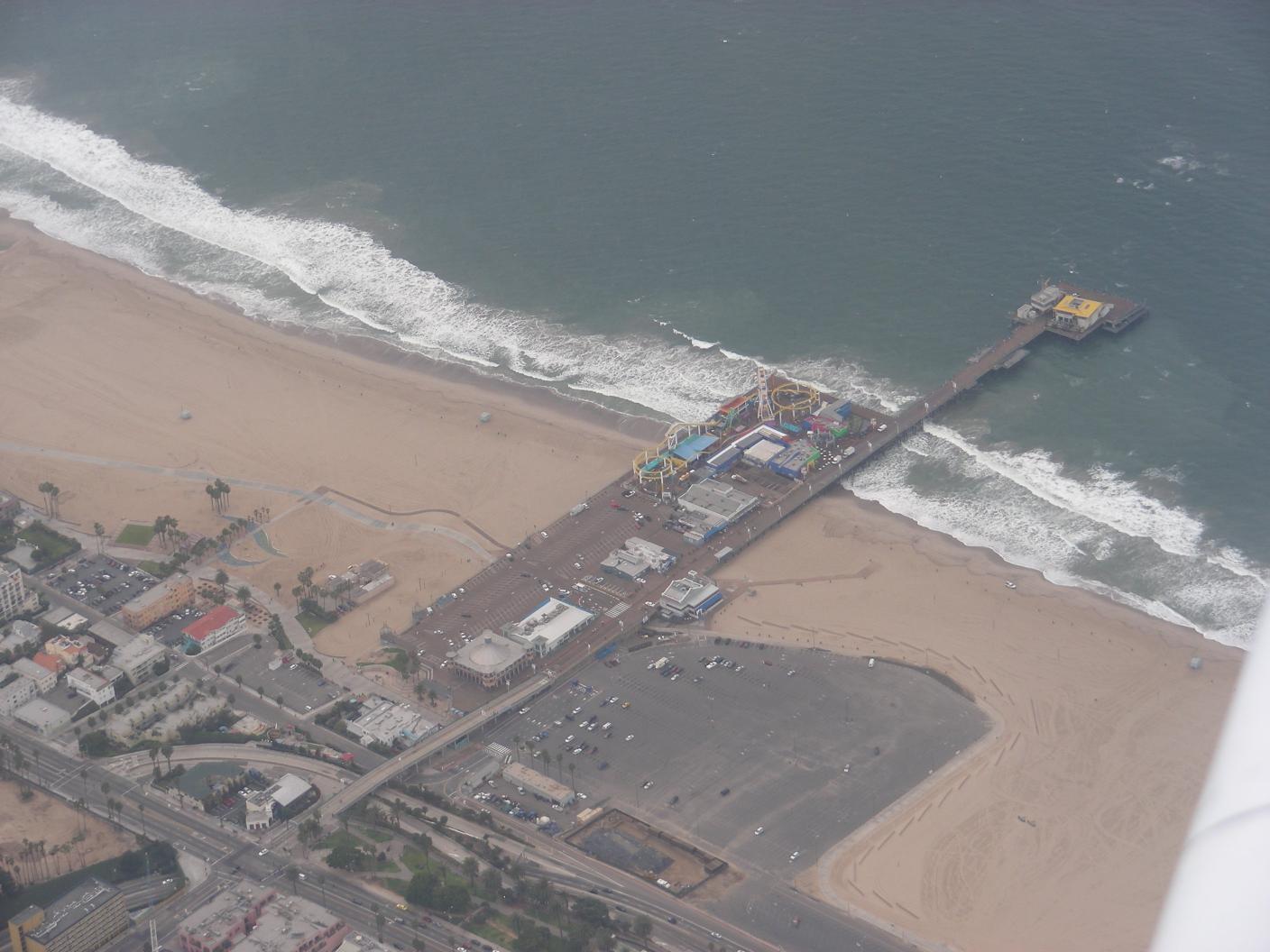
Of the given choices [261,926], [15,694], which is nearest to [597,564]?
A: [15,694]

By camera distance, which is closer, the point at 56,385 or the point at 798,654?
the point at 798,654

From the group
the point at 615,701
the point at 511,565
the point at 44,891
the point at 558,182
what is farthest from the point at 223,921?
the point at 558,182

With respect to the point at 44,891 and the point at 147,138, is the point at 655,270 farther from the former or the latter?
the point at 44,891

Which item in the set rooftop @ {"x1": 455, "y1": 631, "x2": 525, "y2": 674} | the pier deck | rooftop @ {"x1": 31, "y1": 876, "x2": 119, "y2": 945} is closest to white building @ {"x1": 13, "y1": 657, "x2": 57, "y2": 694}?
the pier deck

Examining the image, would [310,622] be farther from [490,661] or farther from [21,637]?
[21,637]

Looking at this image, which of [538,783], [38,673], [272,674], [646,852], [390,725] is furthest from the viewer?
[272,674]

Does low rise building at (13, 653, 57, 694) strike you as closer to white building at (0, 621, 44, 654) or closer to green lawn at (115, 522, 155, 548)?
white building at (0, 621, 44, 654)
